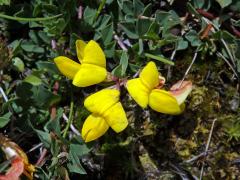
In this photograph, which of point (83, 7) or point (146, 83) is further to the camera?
point (83, 7)

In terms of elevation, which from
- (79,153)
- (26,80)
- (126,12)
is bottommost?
(79,153)

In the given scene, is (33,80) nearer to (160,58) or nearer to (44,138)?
(44,138)

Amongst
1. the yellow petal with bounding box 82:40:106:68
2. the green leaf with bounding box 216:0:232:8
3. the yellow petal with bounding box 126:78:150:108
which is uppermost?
the yellow petal with bounding box 82:40:106:68

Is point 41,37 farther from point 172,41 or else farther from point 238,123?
point 238,123

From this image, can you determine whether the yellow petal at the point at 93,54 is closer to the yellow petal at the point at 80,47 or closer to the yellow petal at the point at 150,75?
the yellow petal at the point at 80,47

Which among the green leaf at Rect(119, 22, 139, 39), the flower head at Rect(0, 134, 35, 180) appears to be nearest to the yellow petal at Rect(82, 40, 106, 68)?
the green leaf at Rect(119, 22, 139, 39)

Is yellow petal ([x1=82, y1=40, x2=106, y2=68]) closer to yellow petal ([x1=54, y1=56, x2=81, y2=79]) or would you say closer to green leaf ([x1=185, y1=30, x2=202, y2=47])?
yellow petal ([x1=54, y1=56, x2=81, y2=79])

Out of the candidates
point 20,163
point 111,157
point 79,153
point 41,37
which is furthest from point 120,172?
point 41,37
